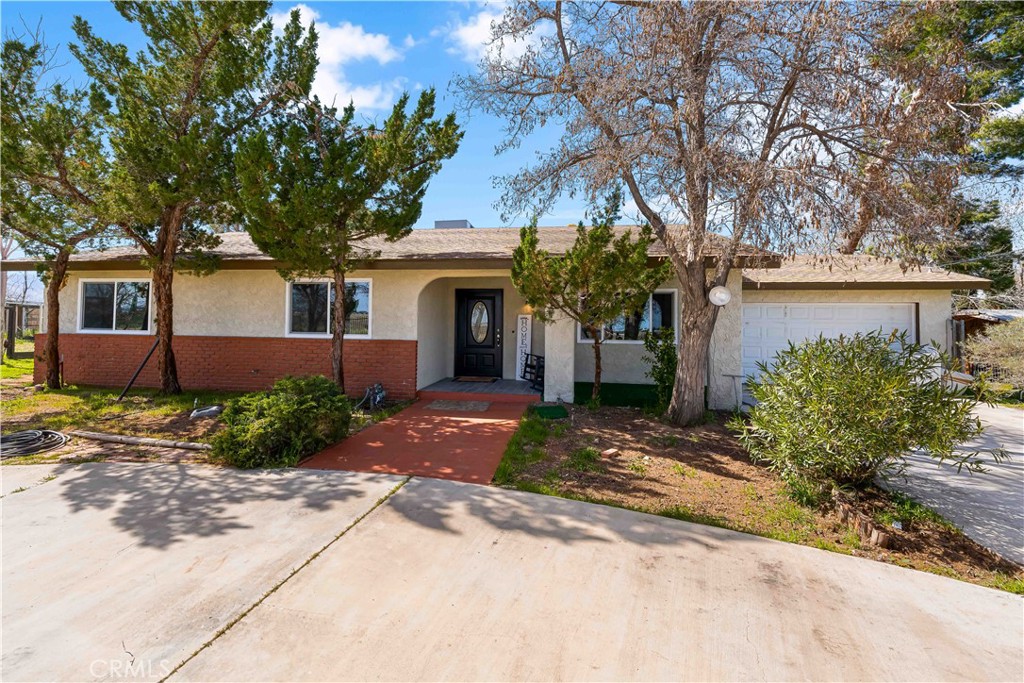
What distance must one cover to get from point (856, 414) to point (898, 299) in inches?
366

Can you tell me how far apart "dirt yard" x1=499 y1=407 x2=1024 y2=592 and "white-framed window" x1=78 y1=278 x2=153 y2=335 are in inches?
376

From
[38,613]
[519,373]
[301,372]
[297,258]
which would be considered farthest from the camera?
[519,373]

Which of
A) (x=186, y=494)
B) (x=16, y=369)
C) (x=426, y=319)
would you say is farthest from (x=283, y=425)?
(x=16, y=369)

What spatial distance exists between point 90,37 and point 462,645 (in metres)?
11.2

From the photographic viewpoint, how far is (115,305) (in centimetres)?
1088

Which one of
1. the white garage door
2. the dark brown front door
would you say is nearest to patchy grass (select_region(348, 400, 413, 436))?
the dark brown front door

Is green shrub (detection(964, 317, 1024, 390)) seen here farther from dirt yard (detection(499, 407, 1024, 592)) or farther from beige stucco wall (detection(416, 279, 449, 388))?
beige stucco wall (detection(416, 279, 449, 388))

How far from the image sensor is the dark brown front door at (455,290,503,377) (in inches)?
456

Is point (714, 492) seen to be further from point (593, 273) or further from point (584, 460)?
point (593, 273)

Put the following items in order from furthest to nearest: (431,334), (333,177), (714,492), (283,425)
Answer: (431,334), (333,177), (283,425), (714,492)

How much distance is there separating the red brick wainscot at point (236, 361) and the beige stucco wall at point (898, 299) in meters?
8.34

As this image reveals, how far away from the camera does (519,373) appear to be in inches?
446

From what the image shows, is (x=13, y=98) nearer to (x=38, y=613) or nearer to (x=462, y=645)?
(x=38, y=613)

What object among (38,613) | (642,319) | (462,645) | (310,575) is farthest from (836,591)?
(642,319)
